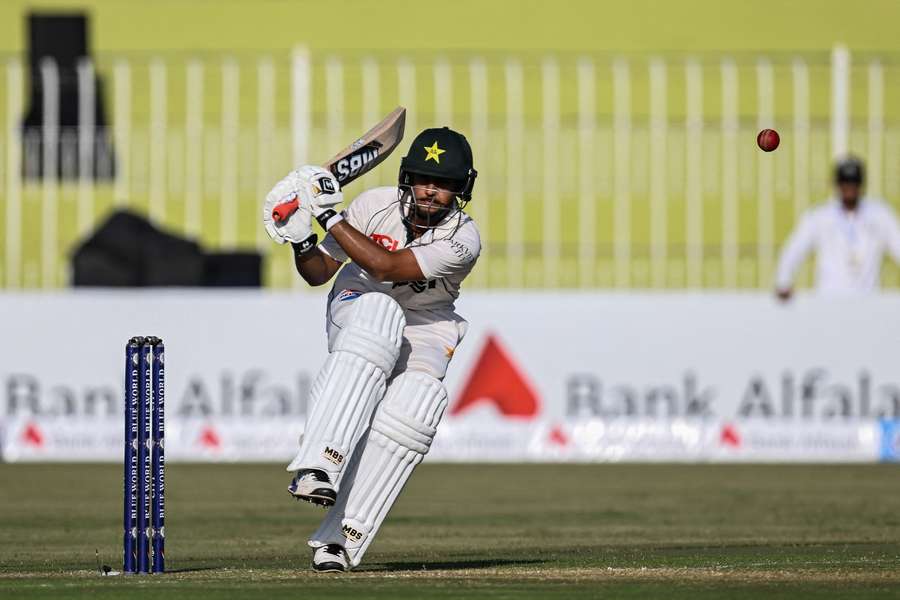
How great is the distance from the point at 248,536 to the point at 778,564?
2.65m

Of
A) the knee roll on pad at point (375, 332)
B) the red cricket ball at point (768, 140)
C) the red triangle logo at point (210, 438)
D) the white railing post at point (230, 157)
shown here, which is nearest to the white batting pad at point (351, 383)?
the knee roll on pad at point (375, 332)

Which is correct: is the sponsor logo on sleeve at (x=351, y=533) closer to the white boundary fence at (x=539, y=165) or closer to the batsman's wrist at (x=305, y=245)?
the batsman's wrist at (x=305, y=245)

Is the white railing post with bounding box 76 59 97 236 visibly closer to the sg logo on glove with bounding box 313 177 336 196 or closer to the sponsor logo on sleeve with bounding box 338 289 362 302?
the sponsor logo on sleeve with bounding box 338 289 362 302

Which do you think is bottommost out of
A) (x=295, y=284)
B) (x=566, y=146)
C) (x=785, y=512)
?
(x=785, y=512)

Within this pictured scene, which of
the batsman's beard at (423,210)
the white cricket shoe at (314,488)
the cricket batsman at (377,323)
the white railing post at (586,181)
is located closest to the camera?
the white cricket shoe at (314,488)

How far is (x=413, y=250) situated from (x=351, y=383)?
57cm

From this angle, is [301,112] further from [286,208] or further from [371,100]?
[286,208]

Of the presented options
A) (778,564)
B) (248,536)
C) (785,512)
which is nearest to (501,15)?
(785,512)

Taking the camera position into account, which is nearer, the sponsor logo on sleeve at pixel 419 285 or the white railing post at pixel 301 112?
the sponsor logo on sleeve at pixel 419 285

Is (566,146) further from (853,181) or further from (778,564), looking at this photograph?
(778,564)

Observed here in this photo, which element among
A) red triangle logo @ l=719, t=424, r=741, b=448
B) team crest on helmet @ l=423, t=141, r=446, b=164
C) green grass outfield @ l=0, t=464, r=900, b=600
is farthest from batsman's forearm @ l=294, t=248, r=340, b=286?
red triangle logo @ l=719, t=424, r=741, b=448

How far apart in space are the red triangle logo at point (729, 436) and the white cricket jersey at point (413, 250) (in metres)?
6.45

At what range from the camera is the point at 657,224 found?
14570 mm

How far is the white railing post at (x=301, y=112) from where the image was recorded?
14289 mm
